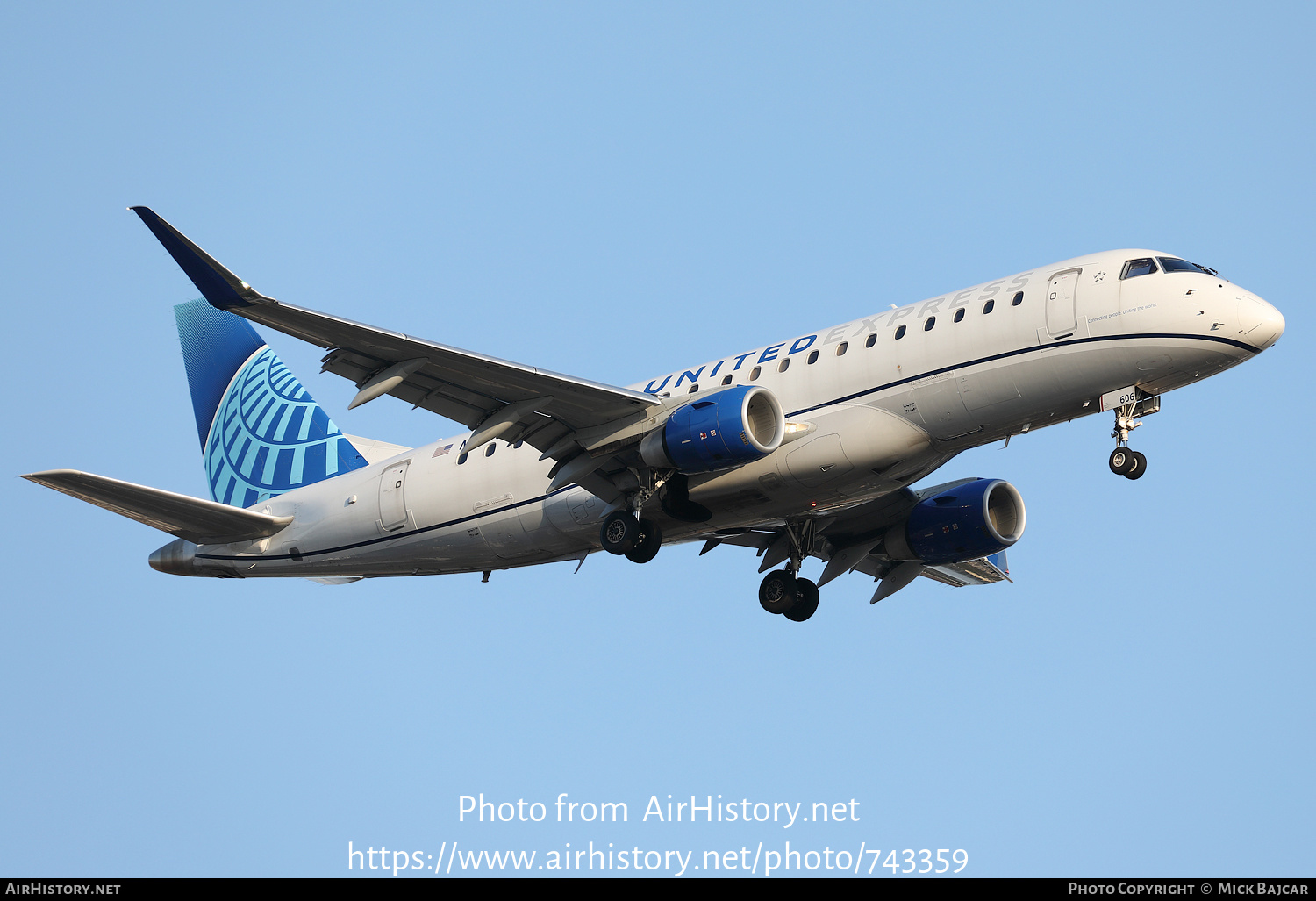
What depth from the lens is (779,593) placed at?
32.4 m

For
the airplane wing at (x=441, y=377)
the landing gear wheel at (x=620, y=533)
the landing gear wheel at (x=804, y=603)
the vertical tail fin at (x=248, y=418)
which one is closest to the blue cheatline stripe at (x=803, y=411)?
the landing gear wheel at (x=620, y=533)

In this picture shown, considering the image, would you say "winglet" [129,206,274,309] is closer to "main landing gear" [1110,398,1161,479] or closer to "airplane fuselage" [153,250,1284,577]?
"airplane fuselage" [153,250,1284,577]

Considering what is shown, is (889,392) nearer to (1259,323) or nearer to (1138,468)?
(1138,468)

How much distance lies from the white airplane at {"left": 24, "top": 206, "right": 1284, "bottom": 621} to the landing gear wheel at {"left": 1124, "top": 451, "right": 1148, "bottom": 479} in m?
0.03

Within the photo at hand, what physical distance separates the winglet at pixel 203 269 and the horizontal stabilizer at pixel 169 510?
18.2ft

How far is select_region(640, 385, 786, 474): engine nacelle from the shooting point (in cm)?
2580

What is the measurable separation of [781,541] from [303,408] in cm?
1252

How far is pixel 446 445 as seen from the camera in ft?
103

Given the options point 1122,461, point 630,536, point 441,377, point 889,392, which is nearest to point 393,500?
point 441,377

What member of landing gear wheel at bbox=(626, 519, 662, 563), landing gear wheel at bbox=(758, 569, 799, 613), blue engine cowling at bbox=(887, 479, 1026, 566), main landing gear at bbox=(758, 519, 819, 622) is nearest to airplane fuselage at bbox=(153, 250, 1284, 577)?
landing gear wheel at bbox=(626, 519, 662, 563)

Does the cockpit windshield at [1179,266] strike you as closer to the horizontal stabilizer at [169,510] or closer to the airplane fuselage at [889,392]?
the airplane fuselage at [889,392]

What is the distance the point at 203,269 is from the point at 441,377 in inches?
212

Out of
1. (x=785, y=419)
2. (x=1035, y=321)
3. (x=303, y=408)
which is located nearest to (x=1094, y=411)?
(x=1035, y=321)
